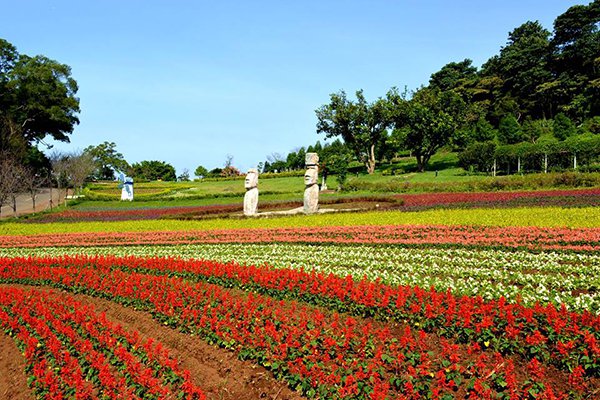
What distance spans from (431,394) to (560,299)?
11.1 feet

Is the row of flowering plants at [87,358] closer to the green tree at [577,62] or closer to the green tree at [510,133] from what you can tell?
the green tree at [510,133]

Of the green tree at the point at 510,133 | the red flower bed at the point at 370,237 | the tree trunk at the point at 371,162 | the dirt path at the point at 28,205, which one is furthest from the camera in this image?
the tree trunk at the point at 371,162

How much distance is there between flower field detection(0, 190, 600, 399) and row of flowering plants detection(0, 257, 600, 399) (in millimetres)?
23

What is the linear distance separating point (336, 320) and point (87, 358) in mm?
3596

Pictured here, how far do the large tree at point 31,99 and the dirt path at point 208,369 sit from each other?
150ft

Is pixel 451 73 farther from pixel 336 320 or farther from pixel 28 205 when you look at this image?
pixel 336 320

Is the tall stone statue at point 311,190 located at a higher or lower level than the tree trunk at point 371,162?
lower

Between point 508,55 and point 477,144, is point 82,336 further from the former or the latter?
point 508,55

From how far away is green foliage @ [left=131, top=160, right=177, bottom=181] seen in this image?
8875 centimetres

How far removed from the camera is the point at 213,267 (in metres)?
11.1

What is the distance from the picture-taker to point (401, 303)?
7422 mm

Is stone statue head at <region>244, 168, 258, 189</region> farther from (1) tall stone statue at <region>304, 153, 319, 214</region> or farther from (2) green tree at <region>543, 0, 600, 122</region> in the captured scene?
(2) green tree at <region>543, 0, 600, 122</region>

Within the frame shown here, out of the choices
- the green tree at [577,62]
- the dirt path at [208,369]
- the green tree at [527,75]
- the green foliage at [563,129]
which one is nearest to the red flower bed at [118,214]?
the dirt path at [208,369]

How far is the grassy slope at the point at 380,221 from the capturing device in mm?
17014
